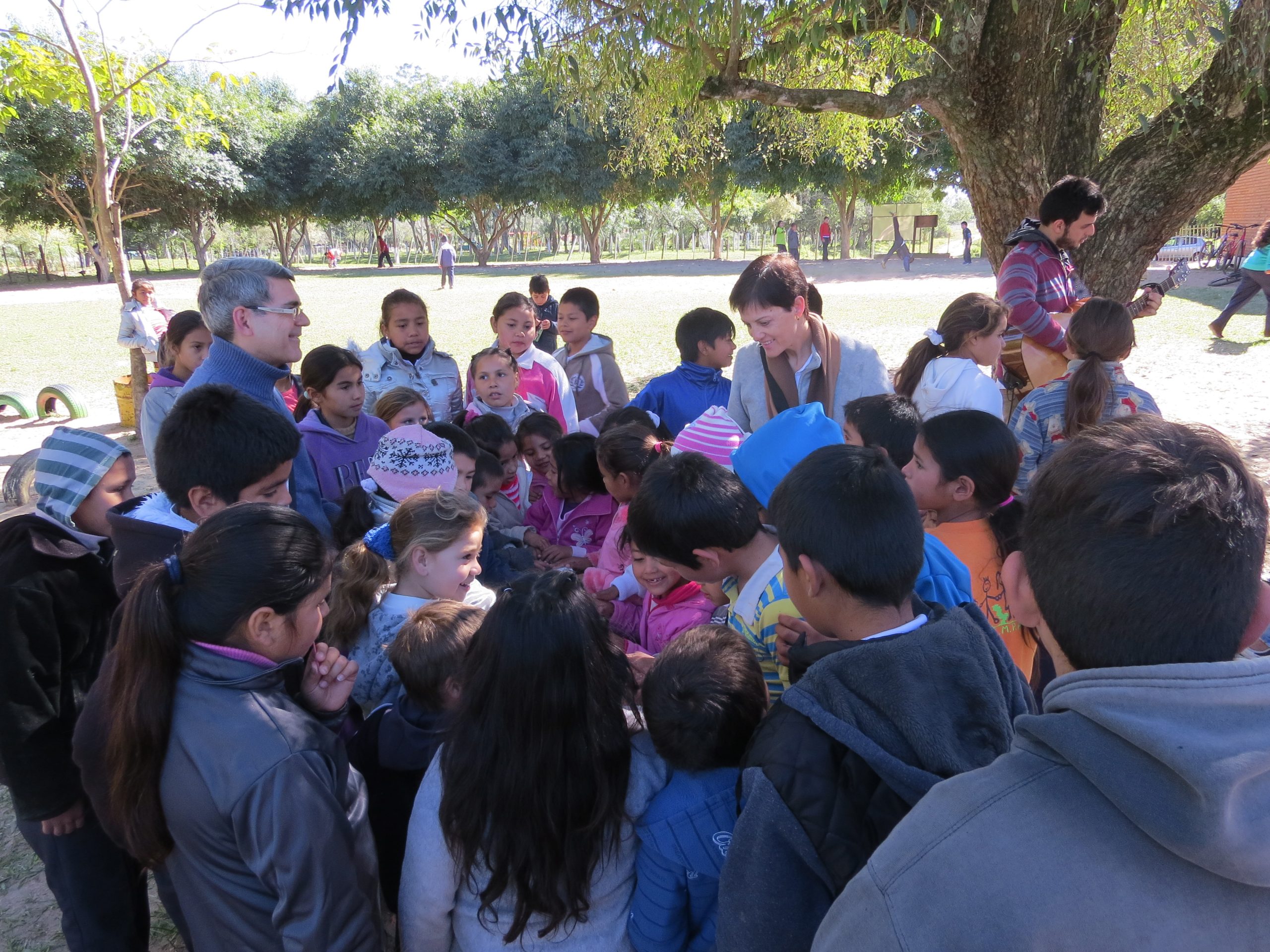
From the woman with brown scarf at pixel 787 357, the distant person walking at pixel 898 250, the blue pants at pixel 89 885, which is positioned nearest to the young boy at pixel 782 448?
the woman with brown scarf at pixel 787 357

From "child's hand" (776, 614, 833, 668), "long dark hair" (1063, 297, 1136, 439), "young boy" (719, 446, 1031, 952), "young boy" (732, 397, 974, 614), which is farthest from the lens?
"long dark hair" (1063, 297, 1136, 439)

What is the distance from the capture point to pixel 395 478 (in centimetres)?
301

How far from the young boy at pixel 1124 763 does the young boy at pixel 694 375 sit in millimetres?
3404

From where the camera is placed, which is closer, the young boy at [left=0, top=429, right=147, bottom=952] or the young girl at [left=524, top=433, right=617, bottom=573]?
the young boy at [left=0, top=429, right=147, bottom=952]

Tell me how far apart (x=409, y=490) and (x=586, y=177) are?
3752 cm

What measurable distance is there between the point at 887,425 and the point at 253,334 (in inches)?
95.6

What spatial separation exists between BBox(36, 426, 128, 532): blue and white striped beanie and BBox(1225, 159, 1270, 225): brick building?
31.4 meters

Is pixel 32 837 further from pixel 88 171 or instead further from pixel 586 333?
pixel 88 171

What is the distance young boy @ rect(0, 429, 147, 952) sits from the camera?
6.65ft

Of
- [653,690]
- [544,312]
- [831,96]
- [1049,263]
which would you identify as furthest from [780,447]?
[544,312]

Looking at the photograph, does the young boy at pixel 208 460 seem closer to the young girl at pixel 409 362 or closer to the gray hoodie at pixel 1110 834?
the gray hoodie at pixel 1110 834

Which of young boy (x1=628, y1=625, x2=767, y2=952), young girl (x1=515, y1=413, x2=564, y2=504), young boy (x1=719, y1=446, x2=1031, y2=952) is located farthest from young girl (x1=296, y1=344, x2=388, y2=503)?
young boy (x1=719, y1=446, x2=1031, y2=952)

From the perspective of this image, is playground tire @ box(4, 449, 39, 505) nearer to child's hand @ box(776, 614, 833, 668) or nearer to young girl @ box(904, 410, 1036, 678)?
child's hand @ box(776, 614, 833, 668)

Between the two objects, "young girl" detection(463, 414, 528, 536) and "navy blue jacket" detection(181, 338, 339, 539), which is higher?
"navy blue jacket" detection(181, 338, 339, 539)
